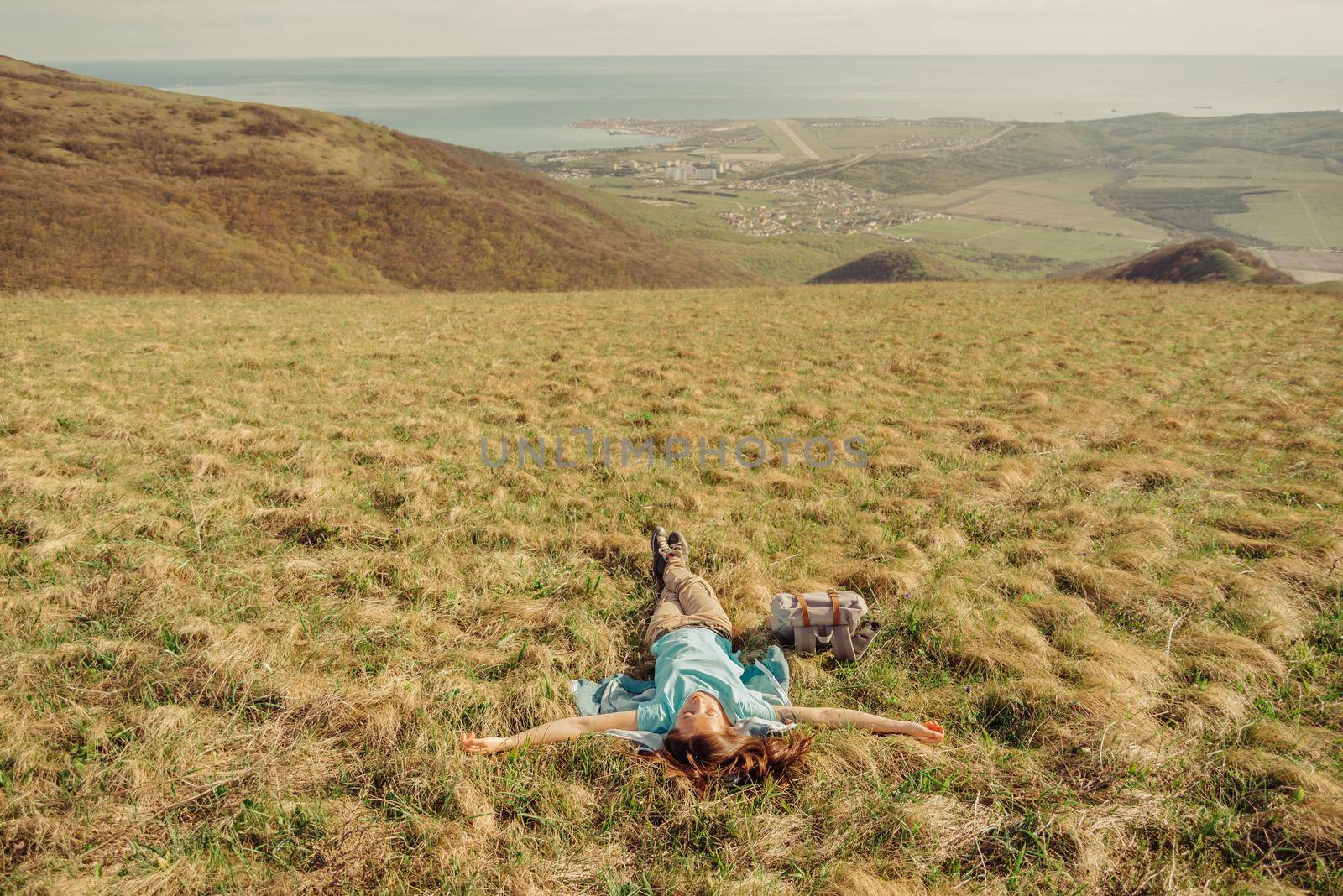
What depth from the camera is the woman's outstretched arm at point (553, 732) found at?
362 centimetres

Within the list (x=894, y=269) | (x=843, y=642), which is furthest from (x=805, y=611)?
(x=894, y=269)

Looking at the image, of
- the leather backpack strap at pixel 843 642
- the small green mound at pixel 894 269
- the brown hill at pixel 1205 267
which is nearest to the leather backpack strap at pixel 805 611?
the leather backpack strap at pixel 843 642

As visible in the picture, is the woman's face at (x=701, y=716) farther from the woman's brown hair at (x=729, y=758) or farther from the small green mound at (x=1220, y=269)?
the small green mound at (x=1220, y=269)

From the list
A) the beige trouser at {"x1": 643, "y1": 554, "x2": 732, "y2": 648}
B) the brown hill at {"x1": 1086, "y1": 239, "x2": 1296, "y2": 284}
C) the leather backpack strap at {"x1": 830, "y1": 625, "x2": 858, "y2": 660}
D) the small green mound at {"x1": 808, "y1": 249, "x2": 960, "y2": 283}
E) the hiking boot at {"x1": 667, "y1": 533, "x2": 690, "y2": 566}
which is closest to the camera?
the leather backpack strap at {"x1": 830, "y1": 625, "x2": 858, "y2": 660}

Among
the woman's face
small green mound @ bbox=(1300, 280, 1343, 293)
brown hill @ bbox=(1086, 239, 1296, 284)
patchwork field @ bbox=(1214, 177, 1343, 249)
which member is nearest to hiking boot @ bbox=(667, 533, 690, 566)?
the woman's face

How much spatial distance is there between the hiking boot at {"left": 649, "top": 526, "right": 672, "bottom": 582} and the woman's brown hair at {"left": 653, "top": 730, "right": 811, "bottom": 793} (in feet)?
7.06

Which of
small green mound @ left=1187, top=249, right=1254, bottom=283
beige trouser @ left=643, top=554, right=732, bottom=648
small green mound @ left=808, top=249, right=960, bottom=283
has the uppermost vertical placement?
small green mound @ left=808, top=249, right=960, bottom=283

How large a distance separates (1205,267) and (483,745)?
6299 cm

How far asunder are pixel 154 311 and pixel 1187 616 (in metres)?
23.8

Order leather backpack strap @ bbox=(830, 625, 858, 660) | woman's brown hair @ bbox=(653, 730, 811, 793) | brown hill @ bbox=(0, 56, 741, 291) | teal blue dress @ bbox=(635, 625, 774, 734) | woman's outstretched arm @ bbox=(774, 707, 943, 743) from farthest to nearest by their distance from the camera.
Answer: brown hill @ bbox=(0, 56, 741, 291) < leather backpack strap @ bbox=(830, 625, 858, 660) < teal blue dress @ bbox=(635, 625, 774, 734) < woman's outstretched arm @ bbox=(774, 707, 943, 743) < woman's brown hair @ bbox=(653, 730, 811, 793)

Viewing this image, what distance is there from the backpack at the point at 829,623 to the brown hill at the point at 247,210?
4739 cm

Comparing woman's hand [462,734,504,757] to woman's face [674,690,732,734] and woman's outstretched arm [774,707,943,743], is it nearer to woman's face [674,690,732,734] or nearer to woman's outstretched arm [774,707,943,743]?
woman's face [674,690,732,734]

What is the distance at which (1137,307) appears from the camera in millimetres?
20703

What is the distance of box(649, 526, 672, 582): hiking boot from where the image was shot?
18.8 ft
